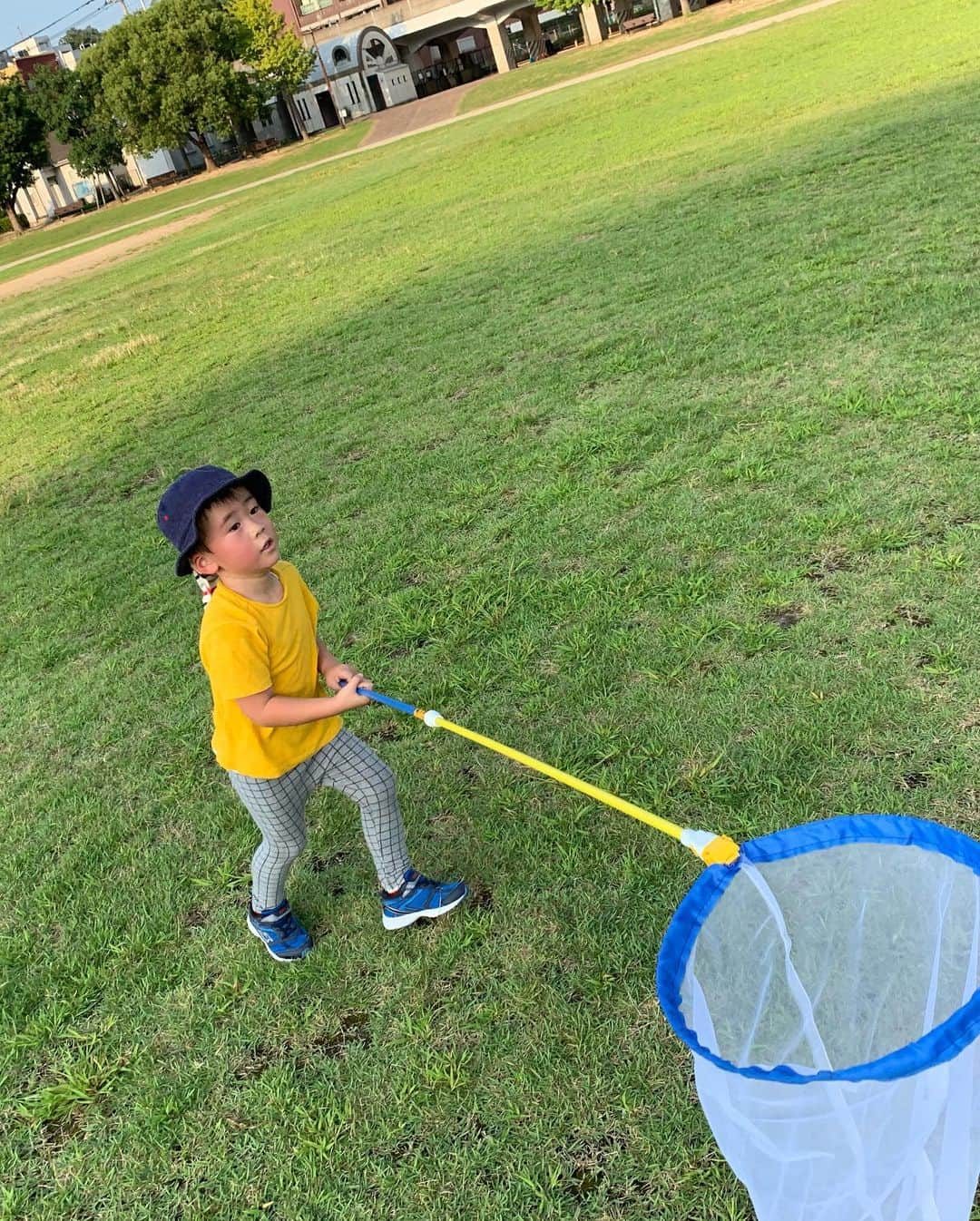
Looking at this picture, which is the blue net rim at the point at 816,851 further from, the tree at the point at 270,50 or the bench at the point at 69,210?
the bench at the point at 69,210

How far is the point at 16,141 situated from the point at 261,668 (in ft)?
145

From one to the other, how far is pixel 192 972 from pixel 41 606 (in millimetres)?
2993

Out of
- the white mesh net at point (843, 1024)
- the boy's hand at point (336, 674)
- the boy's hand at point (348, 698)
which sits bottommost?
the white mesh net at point (843, 1024)

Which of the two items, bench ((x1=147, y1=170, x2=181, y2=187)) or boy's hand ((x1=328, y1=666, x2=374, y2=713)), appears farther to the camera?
bench ((x1=147, y1=170, x2=181, y2=187))

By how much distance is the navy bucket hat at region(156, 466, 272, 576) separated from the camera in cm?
187

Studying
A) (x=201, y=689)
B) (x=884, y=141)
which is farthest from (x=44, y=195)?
(x=201, y=689)

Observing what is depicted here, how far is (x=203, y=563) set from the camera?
6.46ft

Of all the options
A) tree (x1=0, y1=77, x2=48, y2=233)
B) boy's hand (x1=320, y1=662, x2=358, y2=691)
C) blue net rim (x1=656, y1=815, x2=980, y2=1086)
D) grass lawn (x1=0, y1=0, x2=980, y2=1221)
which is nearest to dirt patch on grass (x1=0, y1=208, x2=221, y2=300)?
grass lawn (x1=0, y1=0, x2=980, y2=1221)

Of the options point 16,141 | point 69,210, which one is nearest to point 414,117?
point 16,141

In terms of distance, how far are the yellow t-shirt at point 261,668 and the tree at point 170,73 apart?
39.1 m

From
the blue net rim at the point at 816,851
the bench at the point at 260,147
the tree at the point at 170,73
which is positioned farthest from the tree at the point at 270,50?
the blue net rim at the point at 816,851

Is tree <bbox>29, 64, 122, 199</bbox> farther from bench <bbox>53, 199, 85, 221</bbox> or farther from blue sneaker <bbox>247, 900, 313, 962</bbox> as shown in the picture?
blue sneaker <bbox>247, 900, 313, 962</bbox>

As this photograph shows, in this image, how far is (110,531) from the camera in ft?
17.8

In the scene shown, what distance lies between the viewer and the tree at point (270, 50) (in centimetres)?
3822
